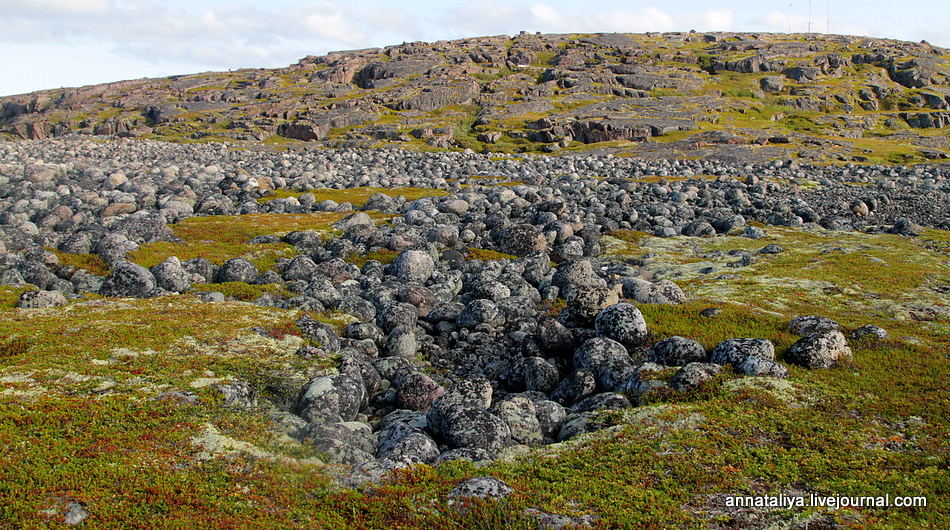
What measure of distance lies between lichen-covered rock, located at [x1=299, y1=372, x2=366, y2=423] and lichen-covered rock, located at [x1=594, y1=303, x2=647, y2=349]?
327 inches

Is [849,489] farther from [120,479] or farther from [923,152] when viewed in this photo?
[923,152]

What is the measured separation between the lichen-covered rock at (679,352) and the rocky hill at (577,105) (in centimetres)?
7174

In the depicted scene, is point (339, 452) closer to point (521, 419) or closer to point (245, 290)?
point (521, 419)

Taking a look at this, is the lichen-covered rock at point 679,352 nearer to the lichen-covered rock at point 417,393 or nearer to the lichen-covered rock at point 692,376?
the lichen-covered rock at point 692,376

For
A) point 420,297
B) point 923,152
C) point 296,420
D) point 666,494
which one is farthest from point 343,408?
point 923,152

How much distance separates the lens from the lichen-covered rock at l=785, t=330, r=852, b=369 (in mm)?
15406

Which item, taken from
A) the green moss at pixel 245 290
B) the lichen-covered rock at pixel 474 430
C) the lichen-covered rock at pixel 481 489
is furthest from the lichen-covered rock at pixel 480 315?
the lichen-covered rock at pixel 481 489

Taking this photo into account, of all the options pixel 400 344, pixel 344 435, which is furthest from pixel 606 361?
pixel 344 435

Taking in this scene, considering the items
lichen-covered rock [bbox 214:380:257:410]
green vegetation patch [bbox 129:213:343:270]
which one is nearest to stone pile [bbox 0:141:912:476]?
lichen-covered rock [bbox 214:380:257:410]

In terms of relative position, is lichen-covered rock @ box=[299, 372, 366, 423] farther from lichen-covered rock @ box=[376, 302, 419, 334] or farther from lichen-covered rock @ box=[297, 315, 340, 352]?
lichen-covered rock @ box=[376, 302, 419, 334]

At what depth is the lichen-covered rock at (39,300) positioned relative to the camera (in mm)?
19984

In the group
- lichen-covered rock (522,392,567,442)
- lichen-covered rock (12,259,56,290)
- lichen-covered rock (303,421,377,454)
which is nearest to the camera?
lichen-covered rock (303,421,377,454)

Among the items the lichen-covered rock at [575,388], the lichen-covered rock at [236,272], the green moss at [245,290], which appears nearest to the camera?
the lichen-covered rock at [575,388]

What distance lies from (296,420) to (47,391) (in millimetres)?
5446
